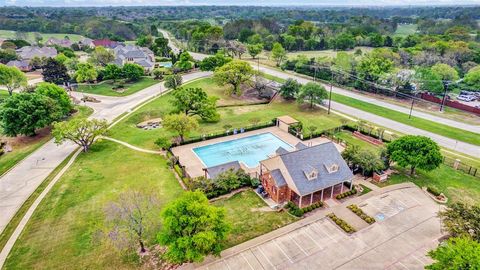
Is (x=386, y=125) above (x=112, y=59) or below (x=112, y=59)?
below

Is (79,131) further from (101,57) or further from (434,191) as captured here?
(101,57)

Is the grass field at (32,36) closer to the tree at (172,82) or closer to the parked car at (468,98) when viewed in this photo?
the tree at (172,82)

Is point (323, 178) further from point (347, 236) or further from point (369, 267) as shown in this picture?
point (369, 267)

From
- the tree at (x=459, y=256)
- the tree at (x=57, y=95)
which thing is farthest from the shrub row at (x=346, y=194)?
the tree at (x=57, y=95)

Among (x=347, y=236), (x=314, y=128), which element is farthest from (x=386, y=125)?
(x=347, y=236)

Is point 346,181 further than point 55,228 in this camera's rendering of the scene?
Yes

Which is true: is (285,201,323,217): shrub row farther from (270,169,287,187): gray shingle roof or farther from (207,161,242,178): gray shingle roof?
(207,161,242,178): gray shingle roof

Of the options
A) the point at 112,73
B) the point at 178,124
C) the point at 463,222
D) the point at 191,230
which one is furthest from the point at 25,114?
the point at 463,222
